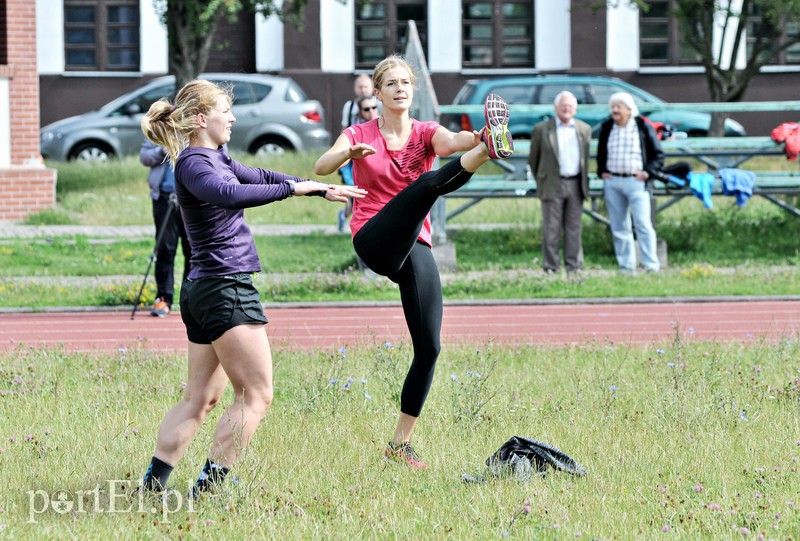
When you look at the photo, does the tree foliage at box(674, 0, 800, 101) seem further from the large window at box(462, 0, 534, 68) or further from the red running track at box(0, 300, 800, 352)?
the red running track at box(0, 300, 800, 352)

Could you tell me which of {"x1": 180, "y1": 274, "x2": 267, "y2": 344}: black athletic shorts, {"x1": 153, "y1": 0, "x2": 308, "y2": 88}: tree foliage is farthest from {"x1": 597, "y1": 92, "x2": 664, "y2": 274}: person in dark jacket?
{"x1": 180, "y1": 274, "x2": 267, "y2": 344}: black athletic shorts

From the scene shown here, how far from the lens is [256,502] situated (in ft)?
18.2

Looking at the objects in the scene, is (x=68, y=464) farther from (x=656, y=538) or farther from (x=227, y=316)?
(x=656, y=538)

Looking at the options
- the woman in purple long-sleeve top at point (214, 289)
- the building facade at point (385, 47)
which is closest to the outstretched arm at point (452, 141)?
the woman in purple long-sleeve top at point (214, 289)

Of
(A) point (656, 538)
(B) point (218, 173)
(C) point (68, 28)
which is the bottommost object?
(A) point (656, 538)

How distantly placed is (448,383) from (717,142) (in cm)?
1029

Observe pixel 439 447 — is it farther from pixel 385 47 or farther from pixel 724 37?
pixel 385 47

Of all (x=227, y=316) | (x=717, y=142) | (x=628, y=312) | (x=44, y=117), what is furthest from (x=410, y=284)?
(x=44, y=117)

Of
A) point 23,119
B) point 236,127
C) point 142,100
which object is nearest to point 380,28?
point 236,127

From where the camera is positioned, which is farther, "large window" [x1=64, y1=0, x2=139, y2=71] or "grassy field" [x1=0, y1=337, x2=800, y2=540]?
"large window" [x1=64, y1=0, x2=139, y2=71]

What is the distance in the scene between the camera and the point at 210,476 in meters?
5.71

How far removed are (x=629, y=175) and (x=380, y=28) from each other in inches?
743

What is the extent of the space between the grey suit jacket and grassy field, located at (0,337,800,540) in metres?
5.97

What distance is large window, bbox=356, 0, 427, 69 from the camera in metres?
33.3
